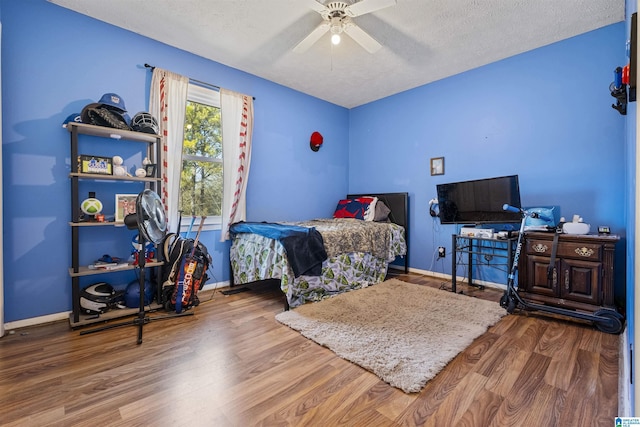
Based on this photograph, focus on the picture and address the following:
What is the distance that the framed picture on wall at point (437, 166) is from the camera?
3.85 meters

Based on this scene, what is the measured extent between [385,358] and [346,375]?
30cm

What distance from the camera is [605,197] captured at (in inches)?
106

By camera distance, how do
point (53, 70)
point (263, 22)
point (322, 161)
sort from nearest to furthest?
1. point (53, 70)
2. point (263, 22)
3. point (322, 161)

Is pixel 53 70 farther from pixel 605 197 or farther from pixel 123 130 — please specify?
pixel 605 197

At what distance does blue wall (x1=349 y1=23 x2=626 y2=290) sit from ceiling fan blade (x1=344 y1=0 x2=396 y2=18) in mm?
2065

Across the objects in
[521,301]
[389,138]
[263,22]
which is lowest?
[521,301]

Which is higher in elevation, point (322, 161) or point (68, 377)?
point (322, 161)

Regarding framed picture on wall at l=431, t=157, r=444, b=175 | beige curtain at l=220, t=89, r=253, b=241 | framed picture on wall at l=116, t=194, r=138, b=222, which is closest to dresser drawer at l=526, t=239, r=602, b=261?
framed picture on wall at l=431, t=157, r=444, b=175

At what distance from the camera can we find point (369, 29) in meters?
2.74

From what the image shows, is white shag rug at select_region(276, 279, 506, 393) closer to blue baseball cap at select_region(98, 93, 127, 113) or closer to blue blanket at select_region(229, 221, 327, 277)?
blue blanket at select_region(229, 221, 327, 277)

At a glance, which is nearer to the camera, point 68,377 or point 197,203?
point 68,377

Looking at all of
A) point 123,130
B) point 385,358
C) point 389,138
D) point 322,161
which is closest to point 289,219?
point 322,161

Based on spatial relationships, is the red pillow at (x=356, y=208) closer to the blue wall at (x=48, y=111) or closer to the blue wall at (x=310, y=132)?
the blue wall at (x=310, y=132)

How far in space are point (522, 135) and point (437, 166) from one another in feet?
3.24
